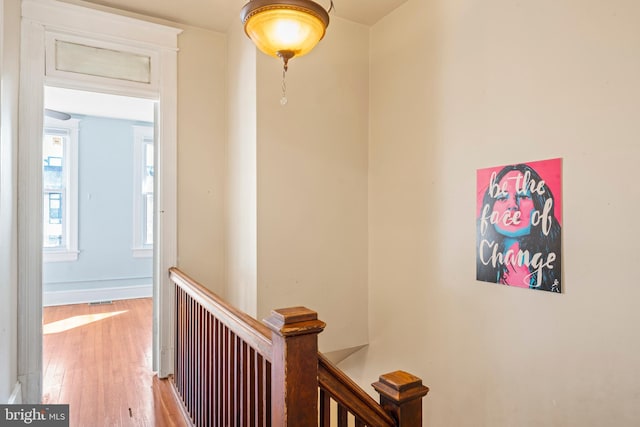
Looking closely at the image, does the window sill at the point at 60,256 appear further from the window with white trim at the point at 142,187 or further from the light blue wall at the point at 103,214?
the window with white trim at the point at 142,187

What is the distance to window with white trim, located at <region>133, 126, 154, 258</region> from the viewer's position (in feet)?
20.1

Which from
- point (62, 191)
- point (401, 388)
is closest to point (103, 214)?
point (62, 191)

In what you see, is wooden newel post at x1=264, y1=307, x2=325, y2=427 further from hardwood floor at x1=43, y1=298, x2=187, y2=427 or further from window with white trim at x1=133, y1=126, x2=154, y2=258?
window with white trim at x1=133, y1=126, x2=154, y2=258

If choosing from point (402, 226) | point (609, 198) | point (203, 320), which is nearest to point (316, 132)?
point (402, 226)

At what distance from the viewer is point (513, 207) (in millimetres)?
2219

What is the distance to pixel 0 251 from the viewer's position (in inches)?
85.1

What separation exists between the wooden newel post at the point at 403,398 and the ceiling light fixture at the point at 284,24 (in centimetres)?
155

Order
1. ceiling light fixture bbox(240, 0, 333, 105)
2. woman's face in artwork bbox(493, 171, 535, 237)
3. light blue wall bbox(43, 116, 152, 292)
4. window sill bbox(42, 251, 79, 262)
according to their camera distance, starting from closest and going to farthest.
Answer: ceiling light fixture bbox(240, 0, 333, 105), woman's face in artwork bbox(493, 171, 535, 237), window sill bbox(42, 251, 79, 262), light blue wall bbox(43, 116, 152, 292)

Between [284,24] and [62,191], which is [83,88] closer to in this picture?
[284,24]

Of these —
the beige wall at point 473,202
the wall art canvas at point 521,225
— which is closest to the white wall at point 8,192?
the beige wall at point 473,202

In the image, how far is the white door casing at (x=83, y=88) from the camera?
2.75 metres

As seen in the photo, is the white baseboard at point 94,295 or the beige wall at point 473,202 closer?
the beige wall at point 473,202

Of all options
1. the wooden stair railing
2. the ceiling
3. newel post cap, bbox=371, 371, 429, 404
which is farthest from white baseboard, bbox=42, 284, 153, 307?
newel post cap, bbox=371, 371, 429, 404

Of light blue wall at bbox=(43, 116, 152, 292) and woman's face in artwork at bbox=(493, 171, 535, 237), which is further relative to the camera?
light blue wall at bbox=(43, 116, 152, 292)
